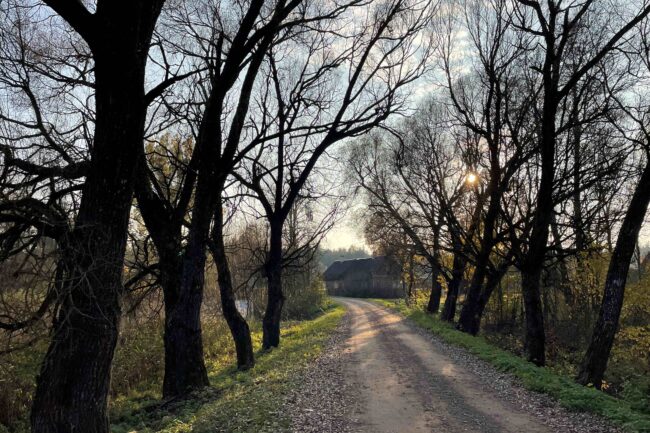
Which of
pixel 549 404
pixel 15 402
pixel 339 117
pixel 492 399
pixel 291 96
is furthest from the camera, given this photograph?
pixel 291 96

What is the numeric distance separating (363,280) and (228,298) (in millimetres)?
62689

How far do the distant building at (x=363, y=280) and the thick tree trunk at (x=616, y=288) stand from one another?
52.4 metres

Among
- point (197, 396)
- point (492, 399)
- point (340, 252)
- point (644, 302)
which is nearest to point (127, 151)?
point (197, 396)

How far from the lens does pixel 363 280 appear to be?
76.1 m

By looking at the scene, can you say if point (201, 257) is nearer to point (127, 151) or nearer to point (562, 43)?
point (127, 151)

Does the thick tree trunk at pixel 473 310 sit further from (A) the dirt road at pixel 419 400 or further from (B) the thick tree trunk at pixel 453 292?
(A) the dirt road at pixel 419 400

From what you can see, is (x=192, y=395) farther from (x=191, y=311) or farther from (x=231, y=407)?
(x=231, y=407)

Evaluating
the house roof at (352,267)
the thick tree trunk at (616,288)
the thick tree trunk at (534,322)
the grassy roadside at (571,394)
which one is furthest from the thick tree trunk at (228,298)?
the house roof at (352,267)

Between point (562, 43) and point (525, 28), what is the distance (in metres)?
1.06

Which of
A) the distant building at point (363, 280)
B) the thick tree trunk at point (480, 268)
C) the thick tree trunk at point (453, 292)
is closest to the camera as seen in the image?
the thick tree trunk at point (480, 268)

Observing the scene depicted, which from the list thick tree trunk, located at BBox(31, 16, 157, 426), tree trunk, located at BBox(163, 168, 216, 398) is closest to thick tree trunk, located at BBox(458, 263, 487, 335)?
tree trunk, located at BBox(163, 168, 216, 398)

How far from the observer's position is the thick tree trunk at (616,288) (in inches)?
444

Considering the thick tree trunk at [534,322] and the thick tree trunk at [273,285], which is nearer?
the thick tree trunk at [534,322]

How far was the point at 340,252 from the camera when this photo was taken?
160375 mm
